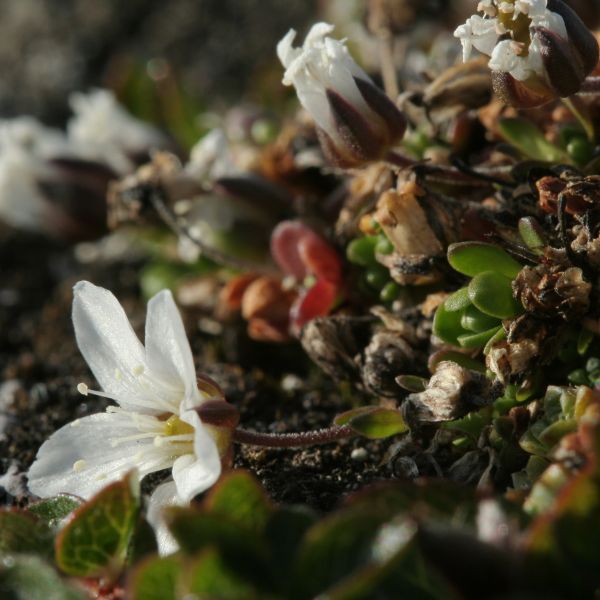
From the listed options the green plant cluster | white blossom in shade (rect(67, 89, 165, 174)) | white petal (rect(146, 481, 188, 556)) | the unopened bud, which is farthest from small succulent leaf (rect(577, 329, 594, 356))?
white blossom in shade (rect(67, 89, 165, 174))

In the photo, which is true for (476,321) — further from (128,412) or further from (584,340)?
(128,412)

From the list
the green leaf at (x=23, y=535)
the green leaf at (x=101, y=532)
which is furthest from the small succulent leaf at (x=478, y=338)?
the green leaf at (x=23, y=535)

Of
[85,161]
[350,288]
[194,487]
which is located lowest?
[350,288]

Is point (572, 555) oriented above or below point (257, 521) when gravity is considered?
below

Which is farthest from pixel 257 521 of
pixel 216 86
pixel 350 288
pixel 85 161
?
pixel 216 86

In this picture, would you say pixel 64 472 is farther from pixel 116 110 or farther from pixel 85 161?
pixel 116 110

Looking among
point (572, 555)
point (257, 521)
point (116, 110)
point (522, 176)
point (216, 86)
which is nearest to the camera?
point (572, 555)

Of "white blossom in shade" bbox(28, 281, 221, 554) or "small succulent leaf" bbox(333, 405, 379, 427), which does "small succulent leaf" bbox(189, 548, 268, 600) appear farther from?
"small succulent leaf" bbox(333, 405, 379, 427)
